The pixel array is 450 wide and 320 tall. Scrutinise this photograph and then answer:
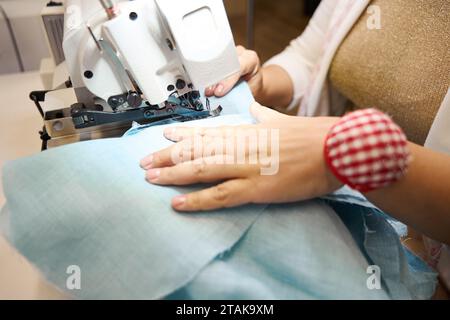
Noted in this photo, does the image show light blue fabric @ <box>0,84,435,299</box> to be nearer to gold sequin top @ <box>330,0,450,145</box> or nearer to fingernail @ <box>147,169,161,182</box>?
fingernail @ <box>147,169,161,182</box>

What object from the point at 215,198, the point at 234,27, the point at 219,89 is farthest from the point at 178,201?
the point at 234,27

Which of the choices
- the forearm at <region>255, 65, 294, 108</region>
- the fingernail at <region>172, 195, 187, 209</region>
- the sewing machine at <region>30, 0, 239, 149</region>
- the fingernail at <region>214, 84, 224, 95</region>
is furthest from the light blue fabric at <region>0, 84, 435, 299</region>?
the forearm at <region>255, 65, 294, 108</region>

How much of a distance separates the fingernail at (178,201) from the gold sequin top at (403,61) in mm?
612

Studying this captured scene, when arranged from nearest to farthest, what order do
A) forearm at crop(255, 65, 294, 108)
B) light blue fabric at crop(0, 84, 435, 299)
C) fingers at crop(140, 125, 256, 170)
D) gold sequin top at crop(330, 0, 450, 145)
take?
light blue fabric at crop(0, 84, 435, 299), fingers at crop(140, 125, 256, 170), gold sequin top at crop(330, 0, 450, 145), forearm at crop(255, 65, 294, 108)

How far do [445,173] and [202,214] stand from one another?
1.15ft

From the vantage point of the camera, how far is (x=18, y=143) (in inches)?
35.0

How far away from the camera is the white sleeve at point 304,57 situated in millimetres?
1143

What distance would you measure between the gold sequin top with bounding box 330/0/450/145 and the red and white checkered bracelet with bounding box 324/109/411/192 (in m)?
0.41

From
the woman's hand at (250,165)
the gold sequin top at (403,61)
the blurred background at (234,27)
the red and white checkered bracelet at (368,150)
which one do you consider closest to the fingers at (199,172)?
the woman's hand at (250,165)

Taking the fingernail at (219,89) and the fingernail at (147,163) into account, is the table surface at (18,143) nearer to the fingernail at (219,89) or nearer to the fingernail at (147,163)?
the fingernail at (147,163)

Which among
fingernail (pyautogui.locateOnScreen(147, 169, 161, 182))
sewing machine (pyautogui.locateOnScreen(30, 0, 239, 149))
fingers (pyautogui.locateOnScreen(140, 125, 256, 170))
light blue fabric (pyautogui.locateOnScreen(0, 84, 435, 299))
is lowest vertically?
light blue fabric (pyautogui.locateOnScreen(0, 84, 435, 299))

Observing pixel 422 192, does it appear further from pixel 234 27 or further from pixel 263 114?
pixel 234 27

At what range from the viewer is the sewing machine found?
0.61 metres
